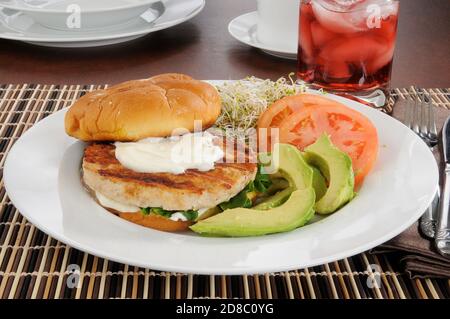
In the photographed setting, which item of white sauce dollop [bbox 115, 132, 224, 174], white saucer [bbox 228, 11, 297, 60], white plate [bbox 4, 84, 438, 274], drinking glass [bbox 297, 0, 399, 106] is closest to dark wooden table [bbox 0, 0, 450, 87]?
white saucer [bbox 228, 11, 297, 60]

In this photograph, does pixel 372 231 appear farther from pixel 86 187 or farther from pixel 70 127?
pixel 70 127

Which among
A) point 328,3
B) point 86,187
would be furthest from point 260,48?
point 86,187

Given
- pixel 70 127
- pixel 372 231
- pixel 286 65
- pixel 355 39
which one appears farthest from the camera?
pixel 286 65

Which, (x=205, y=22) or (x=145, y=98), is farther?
(x=205, y=22)

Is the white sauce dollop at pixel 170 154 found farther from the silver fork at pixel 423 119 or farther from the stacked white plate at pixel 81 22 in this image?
the stacked white plate at pixel 81 22

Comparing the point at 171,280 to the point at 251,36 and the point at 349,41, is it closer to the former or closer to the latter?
the point at 349,41

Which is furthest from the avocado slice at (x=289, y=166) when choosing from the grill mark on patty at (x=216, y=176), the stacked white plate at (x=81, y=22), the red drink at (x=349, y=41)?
the stacked white plate at (x=81, y=22)
